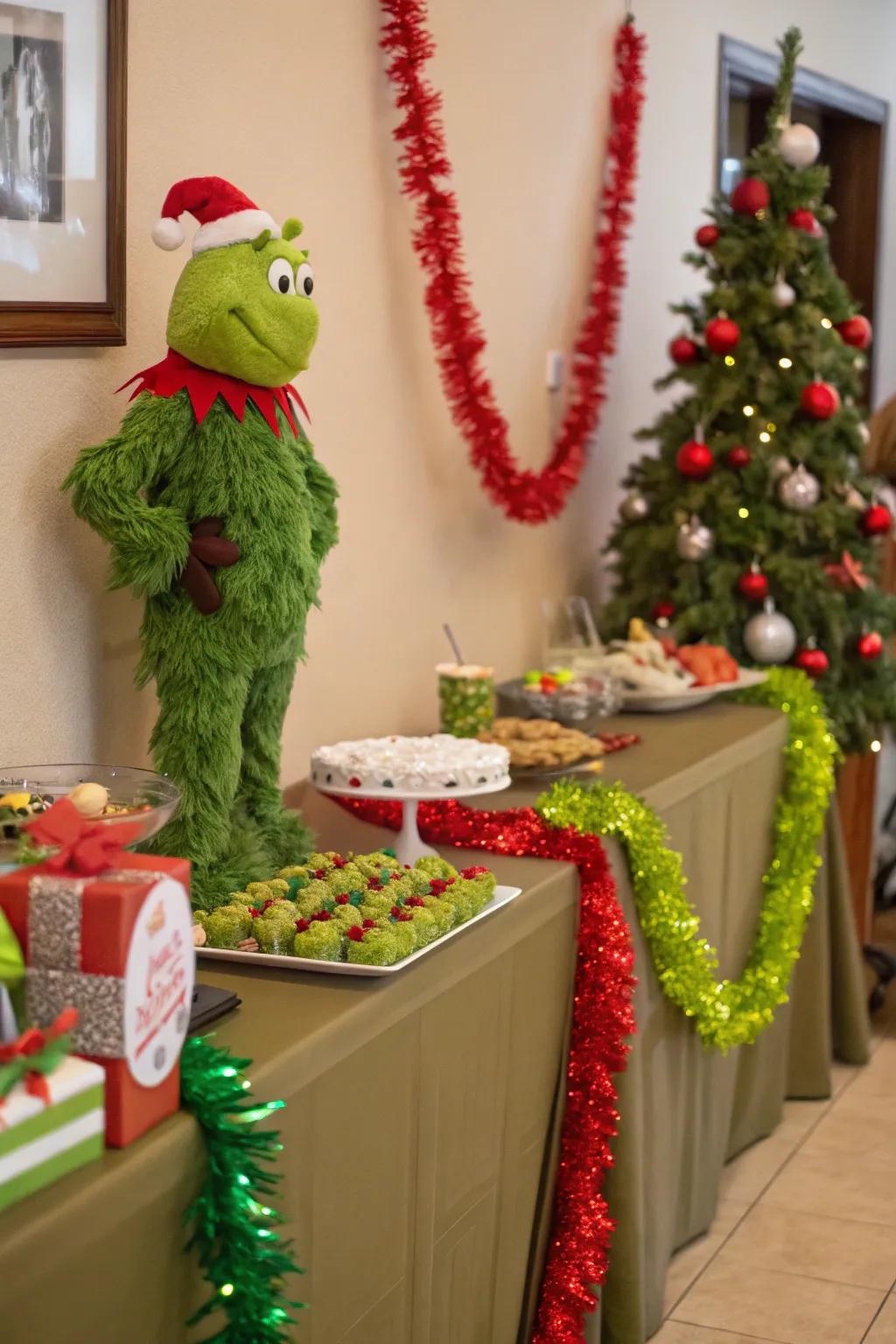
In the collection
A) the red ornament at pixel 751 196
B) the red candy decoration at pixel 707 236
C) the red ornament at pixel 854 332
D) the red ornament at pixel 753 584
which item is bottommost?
the red ornament at pixel 753 584

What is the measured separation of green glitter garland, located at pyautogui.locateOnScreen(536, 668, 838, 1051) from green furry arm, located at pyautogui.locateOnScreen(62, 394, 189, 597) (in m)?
0.76

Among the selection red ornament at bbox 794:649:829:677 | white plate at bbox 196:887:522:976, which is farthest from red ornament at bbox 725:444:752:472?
white plate at bbox 196:887:522:976

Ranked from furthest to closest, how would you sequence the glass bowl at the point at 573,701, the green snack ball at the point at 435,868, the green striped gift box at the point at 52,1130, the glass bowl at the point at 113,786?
the glass bowl at the point at 573,701 < the green snack ball at the point at 435,868 < the glass bowl at the point at 113,786 < the green striped gift box at the point at 52,1130

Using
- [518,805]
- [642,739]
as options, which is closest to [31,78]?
[518,805]

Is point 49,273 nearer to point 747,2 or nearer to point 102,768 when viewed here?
point 102,768

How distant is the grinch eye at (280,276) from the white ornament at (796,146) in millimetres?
1804

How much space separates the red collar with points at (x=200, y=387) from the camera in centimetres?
189

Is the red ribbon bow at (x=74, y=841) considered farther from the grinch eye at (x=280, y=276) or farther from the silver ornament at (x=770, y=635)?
the silver ornament at (x=770, y=635)

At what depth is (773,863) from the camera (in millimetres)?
3154

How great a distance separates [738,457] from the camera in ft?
11.1

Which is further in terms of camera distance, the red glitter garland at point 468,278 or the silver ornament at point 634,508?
the silver ornament at point 634,508

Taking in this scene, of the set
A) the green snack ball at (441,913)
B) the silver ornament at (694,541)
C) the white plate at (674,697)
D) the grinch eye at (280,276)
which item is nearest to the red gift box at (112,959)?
the green snack ball at (441,913)

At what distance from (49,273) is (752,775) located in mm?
1673

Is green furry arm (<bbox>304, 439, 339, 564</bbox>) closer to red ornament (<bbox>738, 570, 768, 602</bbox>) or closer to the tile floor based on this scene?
the tile floor
